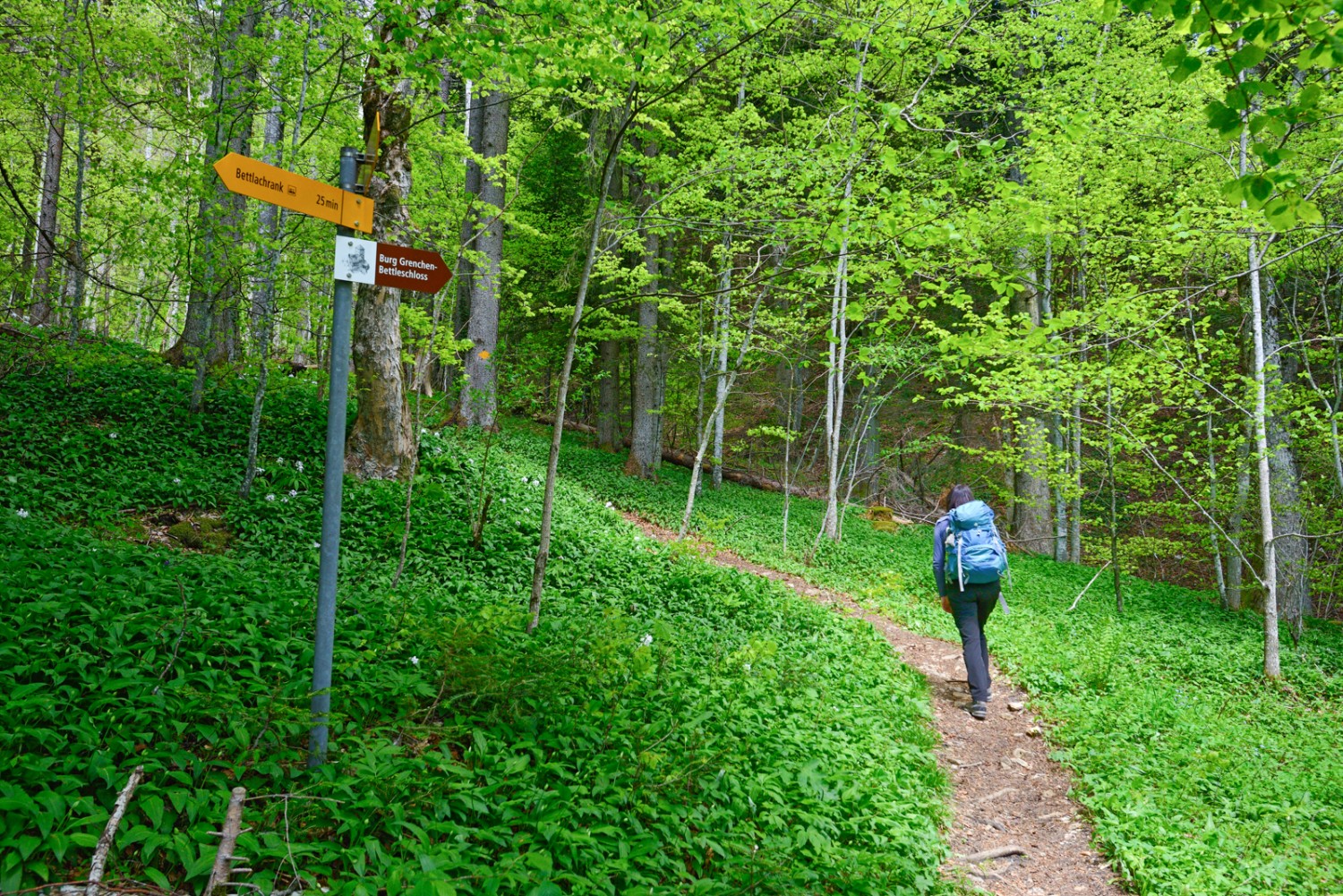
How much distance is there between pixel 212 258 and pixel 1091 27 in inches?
648

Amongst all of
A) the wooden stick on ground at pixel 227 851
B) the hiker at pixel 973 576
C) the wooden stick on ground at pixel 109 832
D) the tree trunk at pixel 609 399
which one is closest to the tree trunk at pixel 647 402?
the tree trunk at pixel 609 399

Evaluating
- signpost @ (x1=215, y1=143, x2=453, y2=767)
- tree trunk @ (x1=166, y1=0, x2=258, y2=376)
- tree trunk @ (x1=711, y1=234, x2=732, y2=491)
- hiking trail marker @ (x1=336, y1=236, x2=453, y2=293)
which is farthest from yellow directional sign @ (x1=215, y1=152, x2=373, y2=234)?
tree trunk @ (x1=711, y1=234, x2=732, y2=491)

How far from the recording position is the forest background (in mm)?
4805

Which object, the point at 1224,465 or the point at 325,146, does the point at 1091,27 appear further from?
the point at 325,146

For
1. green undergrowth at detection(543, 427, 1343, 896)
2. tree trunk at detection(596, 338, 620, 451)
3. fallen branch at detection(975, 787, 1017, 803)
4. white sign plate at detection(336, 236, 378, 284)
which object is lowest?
fallen branch at detection(975, 787, 1017, 803)

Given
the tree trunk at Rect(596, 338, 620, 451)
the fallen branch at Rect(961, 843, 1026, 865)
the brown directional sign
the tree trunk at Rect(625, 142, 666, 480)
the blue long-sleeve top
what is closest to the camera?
the brown directional sign

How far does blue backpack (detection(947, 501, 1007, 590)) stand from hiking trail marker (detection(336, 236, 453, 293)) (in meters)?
5.37

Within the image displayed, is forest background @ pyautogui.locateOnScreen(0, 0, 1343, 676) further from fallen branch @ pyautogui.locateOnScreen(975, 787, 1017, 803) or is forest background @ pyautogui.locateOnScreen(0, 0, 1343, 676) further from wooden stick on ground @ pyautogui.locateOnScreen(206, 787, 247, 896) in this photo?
fallen branch @ pyautogui.locateOnScreen(975, 787, 1017, 803)

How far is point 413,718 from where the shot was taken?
3740 mm

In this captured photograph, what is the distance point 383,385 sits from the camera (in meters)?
8.02

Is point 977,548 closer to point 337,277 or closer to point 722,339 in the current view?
point 337,277

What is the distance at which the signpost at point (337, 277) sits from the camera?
2877mm

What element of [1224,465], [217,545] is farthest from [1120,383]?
[217,545]

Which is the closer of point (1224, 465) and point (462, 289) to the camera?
point (1224, 465)
